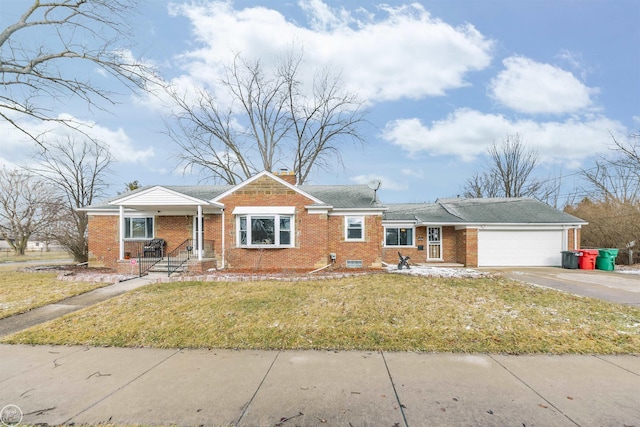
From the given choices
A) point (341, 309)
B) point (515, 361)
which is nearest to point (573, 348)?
point (515, 361)

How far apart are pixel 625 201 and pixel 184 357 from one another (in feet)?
90.4

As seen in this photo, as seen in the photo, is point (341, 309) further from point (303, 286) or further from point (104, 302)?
point (104, 302)

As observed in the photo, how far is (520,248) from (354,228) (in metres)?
10.1

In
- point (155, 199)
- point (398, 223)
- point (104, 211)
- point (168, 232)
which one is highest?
point (155, 199)

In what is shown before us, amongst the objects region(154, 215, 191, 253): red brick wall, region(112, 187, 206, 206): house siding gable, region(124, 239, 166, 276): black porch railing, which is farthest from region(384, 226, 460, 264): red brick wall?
region(124, 239, 166, 276): black porch railing

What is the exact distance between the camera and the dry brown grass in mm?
7929

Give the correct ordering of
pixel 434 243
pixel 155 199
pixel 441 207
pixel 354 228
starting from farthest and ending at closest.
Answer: pixel 441 207 < pixel 434 243 < pixel 354 228 < pixel 155 199

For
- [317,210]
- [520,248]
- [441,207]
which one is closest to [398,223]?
[441,207]

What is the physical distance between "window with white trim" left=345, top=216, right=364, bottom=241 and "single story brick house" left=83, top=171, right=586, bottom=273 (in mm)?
49

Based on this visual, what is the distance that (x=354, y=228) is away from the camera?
610 inches

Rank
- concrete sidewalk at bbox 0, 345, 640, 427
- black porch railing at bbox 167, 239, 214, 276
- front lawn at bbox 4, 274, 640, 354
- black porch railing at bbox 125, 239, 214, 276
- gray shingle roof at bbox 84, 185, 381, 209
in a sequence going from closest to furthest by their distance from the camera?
concrete sidewalk at bbox 0, 345, 640, 427 → front lawn at bbox 4, 274, 640, 354 → black porch railing at bbox 125, 239, 214, 276 → black porch railing at bbox 167, 239, 214, 276 → gray shingle roof at bbox 84, 185, 381, 209

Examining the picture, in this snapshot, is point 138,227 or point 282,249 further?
point 138,227

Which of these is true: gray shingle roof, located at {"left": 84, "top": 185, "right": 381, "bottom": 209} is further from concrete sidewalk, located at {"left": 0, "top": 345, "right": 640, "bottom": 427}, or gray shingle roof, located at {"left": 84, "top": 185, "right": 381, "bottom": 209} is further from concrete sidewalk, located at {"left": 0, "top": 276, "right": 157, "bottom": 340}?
concrete sidewalk, located at {"left": 0, "top": 345, "right": 640, "bottom": 427}

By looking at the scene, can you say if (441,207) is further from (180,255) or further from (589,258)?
(180,255)
